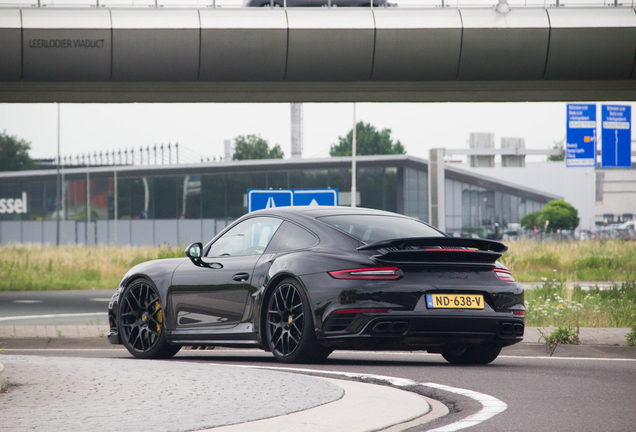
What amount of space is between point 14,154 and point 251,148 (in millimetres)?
27714

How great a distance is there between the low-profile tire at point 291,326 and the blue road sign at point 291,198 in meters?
7.32

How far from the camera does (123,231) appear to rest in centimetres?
6738

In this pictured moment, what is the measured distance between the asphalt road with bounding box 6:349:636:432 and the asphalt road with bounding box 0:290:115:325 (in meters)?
3.99

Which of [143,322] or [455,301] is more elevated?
[455,301]

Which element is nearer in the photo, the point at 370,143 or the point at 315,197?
the point at 315,197

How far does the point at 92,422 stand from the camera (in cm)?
494

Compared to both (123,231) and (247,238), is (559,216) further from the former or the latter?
(247,238)

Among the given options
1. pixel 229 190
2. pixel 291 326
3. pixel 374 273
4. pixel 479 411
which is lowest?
pixel 479 411

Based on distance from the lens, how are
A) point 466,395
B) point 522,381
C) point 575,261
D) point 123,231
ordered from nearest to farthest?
point 466,395 → point 522,381 → point 575,261 → point 123,231

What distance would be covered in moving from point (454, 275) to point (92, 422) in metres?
3.70

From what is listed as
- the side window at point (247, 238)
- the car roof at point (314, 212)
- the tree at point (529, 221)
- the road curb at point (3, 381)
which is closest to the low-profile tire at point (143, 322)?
Result: the side window at point (247, 238)

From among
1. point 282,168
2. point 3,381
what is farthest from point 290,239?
point 282,168

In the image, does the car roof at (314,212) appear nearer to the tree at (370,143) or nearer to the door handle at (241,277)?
the door handle at (241,277)

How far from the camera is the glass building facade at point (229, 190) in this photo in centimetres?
6250
